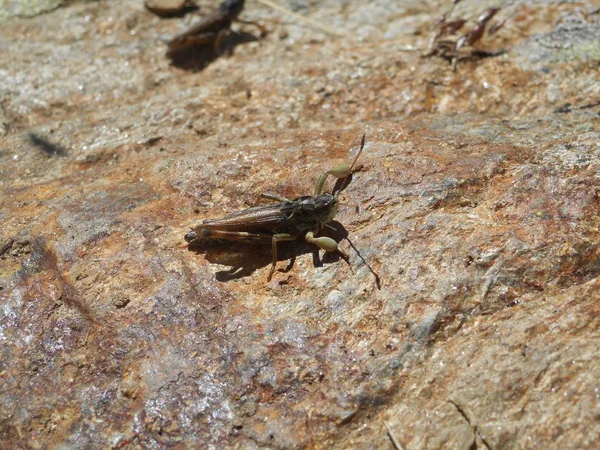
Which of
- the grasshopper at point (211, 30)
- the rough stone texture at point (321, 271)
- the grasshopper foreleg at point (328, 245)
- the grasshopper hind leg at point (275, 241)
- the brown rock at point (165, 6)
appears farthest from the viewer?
the brown rock at point (165, 6)

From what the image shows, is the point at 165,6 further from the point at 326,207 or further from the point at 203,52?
the point at 326,207

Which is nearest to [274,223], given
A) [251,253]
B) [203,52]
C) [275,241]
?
[275,241]

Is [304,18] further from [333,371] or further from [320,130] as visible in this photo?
[333,371]

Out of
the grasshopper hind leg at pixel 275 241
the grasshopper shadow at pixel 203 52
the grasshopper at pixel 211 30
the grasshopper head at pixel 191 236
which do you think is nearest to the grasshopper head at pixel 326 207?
the grasshopper hind leg at pixel 275 241

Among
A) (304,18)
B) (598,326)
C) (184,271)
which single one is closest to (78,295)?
(184,271)

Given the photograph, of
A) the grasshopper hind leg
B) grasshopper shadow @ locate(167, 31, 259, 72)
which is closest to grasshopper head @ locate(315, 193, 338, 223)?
the grasshopper hind leg

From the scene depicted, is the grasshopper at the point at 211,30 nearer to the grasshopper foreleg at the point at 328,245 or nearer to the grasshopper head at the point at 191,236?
the grasshopper head at the point at 191,236
